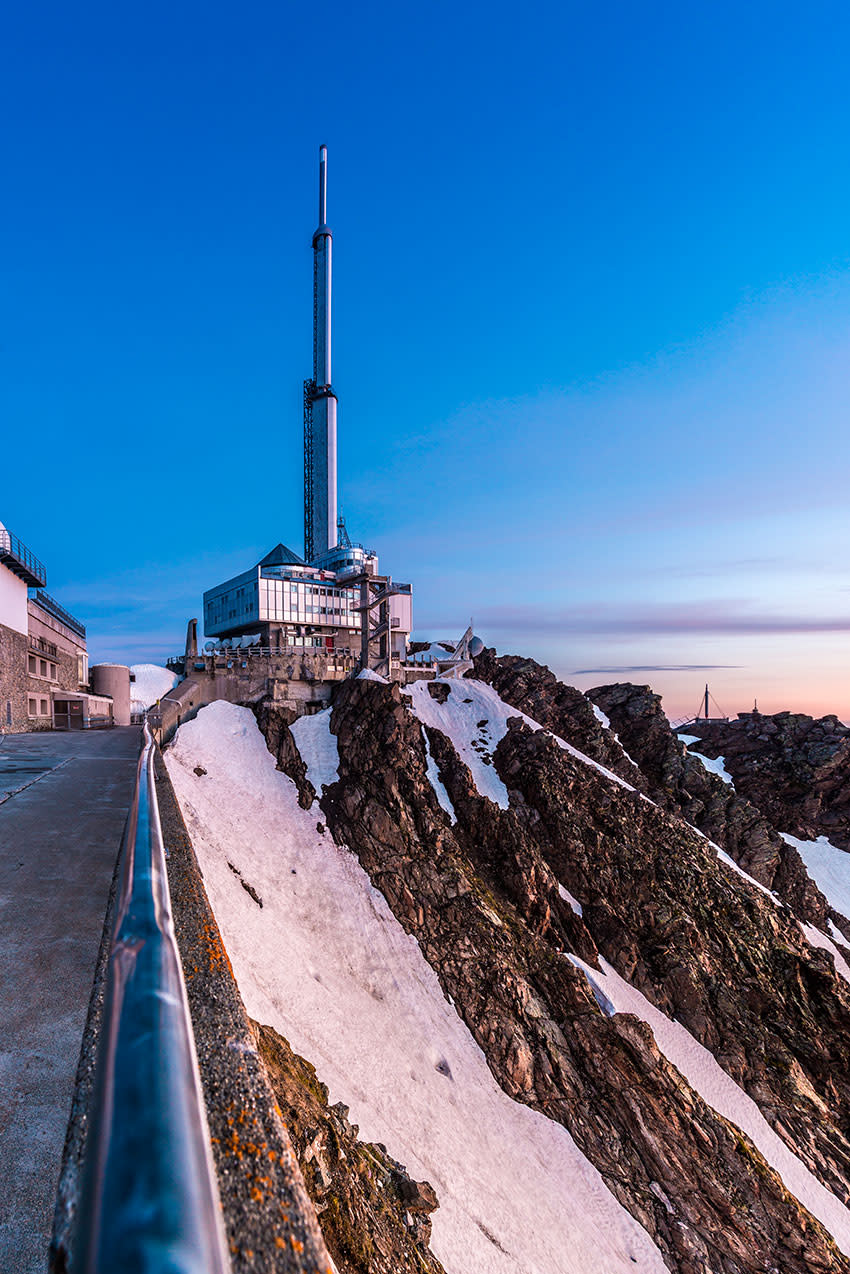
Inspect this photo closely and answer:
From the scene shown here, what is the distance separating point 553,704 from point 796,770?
22589 mm

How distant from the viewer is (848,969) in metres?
34.8

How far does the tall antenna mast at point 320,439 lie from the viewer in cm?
8138

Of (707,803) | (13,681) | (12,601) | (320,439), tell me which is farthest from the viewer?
(320,439)

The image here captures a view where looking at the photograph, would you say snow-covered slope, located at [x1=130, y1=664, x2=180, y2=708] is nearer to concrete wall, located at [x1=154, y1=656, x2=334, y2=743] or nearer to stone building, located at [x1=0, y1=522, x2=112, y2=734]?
stone building, located at [x1=0, y1=522, x2=112, y2=734]

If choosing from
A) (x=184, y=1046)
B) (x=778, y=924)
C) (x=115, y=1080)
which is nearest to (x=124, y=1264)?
(x=115, y=1080)

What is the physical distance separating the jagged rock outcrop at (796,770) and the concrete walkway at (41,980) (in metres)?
52.5

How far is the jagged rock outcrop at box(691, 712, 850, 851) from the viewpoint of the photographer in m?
46.5

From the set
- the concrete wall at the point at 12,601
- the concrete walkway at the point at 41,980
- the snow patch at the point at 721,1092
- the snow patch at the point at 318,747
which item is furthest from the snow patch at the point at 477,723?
the concrete walkway at the point at 41,980

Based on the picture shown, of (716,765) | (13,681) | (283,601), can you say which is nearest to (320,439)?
(283,601)

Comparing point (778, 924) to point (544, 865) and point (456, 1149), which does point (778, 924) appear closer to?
point (544, 865)

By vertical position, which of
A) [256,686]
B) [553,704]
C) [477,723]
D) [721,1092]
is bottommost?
[721,1092]

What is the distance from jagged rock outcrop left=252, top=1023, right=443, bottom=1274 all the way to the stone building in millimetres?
35857

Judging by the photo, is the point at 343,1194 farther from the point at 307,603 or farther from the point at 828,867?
the point at 307,603

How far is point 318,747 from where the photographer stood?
1494 inches
